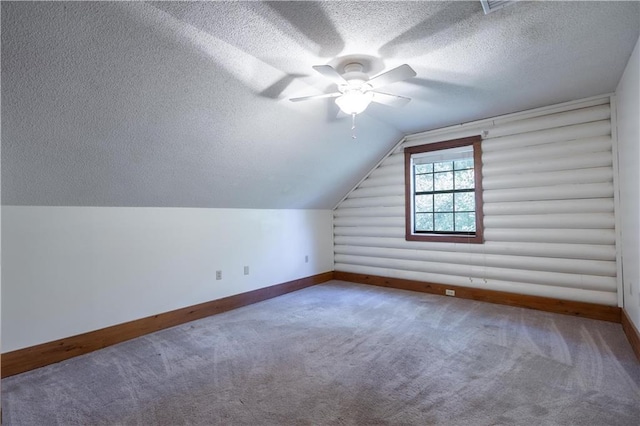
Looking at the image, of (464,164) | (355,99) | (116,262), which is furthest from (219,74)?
(464,164)

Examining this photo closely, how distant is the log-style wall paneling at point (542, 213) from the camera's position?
341 cm

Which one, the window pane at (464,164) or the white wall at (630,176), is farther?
the window pane at (464,164)

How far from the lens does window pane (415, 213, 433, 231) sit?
4816mm

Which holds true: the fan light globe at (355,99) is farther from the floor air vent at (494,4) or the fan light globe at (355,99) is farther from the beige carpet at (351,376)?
the beige carpet at (351,376)

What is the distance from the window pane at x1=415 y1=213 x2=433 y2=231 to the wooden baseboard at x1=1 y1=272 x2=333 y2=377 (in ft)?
8.53

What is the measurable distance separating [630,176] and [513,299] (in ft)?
6.22

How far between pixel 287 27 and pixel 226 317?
3203 millimetres

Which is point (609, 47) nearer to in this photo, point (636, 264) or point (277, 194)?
point (636, 264)

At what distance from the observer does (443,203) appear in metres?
4.67

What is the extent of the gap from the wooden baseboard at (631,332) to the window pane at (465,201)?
1.91 m

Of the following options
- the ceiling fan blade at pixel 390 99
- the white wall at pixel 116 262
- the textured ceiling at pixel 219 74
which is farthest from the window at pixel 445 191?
the white wall at pixel 116 262

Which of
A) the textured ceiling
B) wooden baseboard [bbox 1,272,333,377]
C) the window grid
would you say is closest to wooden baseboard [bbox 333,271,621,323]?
the window grid

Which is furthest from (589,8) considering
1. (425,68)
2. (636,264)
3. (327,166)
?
(327,166)

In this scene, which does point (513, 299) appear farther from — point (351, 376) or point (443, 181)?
point (351, 376)
